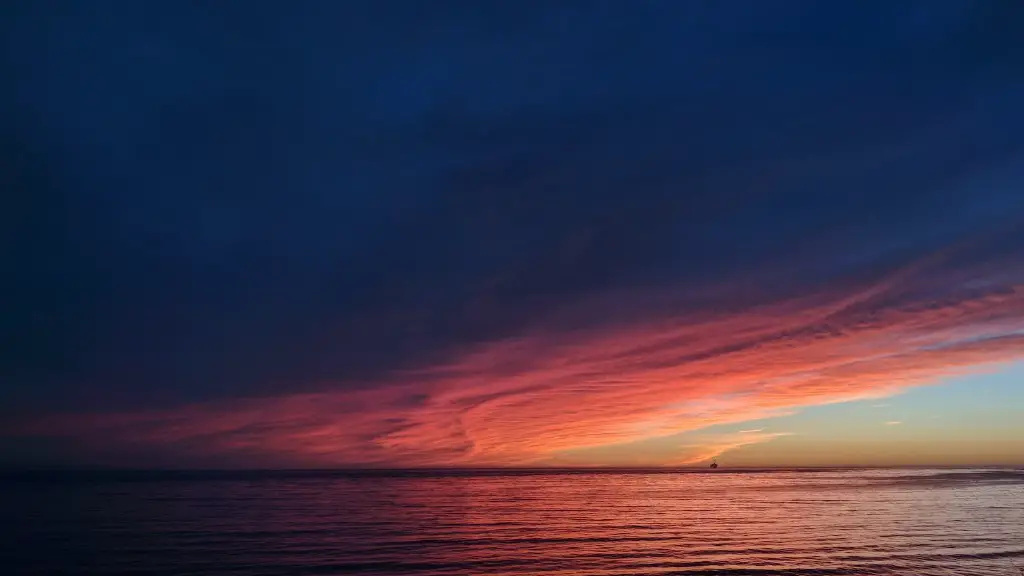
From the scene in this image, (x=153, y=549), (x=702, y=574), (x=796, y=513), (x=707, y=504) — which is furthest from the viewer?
(x=707, y=504)

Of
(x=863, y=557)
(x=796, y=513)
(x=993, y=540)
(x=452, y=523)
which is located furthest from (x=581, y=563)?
(x=796, y=513)

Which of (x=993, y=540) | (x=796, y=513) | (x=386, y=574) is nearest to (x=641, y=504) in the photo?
(x=796, y=513)

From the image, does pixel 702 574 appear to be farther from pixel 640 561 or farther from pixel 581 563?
pixel 581 563

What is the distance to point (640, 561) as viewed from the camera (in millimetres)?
34094

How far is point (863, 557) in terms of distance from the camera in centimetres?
3538

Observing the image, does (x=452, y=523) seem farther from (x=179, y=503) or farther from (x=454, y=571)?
(x=179, y=503)

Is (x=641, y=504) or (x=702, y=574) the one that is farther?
(x=641, y=504)

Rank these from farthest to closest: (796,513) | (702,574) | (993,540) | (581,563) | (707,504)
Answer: (707,504) < (796,513) < (993,540) < (581,563) < (702,574)

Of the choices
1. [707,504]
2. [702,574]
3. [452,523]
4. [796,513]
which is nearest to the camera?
[702,574]

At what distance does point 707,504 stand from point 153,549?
55.7 m

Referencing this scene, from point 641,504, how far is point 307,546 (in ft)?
143

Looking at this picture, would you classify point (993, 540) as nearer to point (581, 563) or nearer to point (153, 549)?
point (581, 563)

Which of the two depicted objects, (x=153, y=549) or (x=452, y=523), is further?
(x=452, y=523)

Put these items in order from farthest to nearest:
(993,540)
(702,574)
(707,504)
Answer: (707,504) < (993,540) < (702,574)
